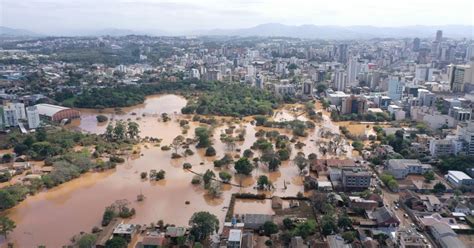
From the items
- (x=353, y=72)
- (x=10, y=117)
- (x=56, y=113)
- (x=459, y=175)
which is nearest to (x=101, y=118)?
(x=56, y=113)

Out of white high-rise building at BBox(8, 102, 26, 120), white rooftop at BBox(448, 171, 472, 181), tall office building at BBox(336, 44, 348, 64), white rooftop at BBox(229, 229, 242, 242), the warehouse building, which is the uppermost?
tall office building at BBox(336, 44, 348, 64)

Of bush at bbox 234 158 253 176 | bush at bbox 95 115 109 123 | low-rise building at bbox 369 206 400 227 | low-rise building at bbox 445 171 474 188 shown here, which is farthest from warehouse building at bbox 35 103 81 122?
low-rise building at bbox 445 171 474 188

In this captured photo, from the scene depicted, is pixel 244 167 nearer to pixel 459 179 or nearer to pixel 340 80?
pixel 459 179

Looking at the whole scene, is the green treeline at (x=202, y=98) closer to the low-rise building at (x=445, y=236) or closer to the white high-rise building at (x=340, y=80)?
the white high-rise building at (x=340, y=80)

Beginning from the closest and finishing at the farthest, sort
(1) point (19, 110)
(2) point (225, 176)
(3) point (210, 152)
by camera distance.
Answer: (2) point (225, 176), (3) point (210, 152), (1) point (19, 110)

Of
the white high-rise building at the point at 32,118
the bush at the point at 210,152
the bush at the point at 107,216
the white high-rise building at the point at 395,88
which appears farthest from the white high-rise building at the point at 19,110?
the white high-rise building at the point at 395,88

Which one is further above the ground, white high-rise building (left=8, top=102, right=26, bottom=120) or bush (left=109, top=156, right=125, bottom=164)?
white high-rise building (left=8, top=102, right=26, bottom=120)

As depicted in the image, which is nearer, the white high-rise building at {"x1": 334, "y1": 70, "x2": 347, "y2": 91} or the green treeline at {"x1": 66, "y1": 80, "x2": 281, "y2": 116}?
the green treeline at {"x1": 66, "y1": 80, "x2": 281, "y2": 116}

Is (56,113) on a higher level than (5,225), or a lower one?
higher

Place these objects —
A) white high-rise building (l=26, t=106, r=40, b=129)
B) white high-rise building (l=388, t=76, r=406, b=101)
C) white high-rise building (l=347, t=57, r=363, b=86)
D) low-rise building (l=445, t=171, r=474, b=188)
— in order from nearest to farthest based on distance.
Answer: low-rise building (l=445, t=171, r=474, b=188) < white high-rise building (l=26, t=106, r=40, b=129) < white high-rise building (l=388, t=76, r=406, b=101) < white high-rise building (l=347, t=57, r=363, b=86)

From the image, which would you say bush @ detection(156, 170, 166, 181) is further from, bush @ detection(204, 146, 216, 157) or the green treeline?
the green treeline
